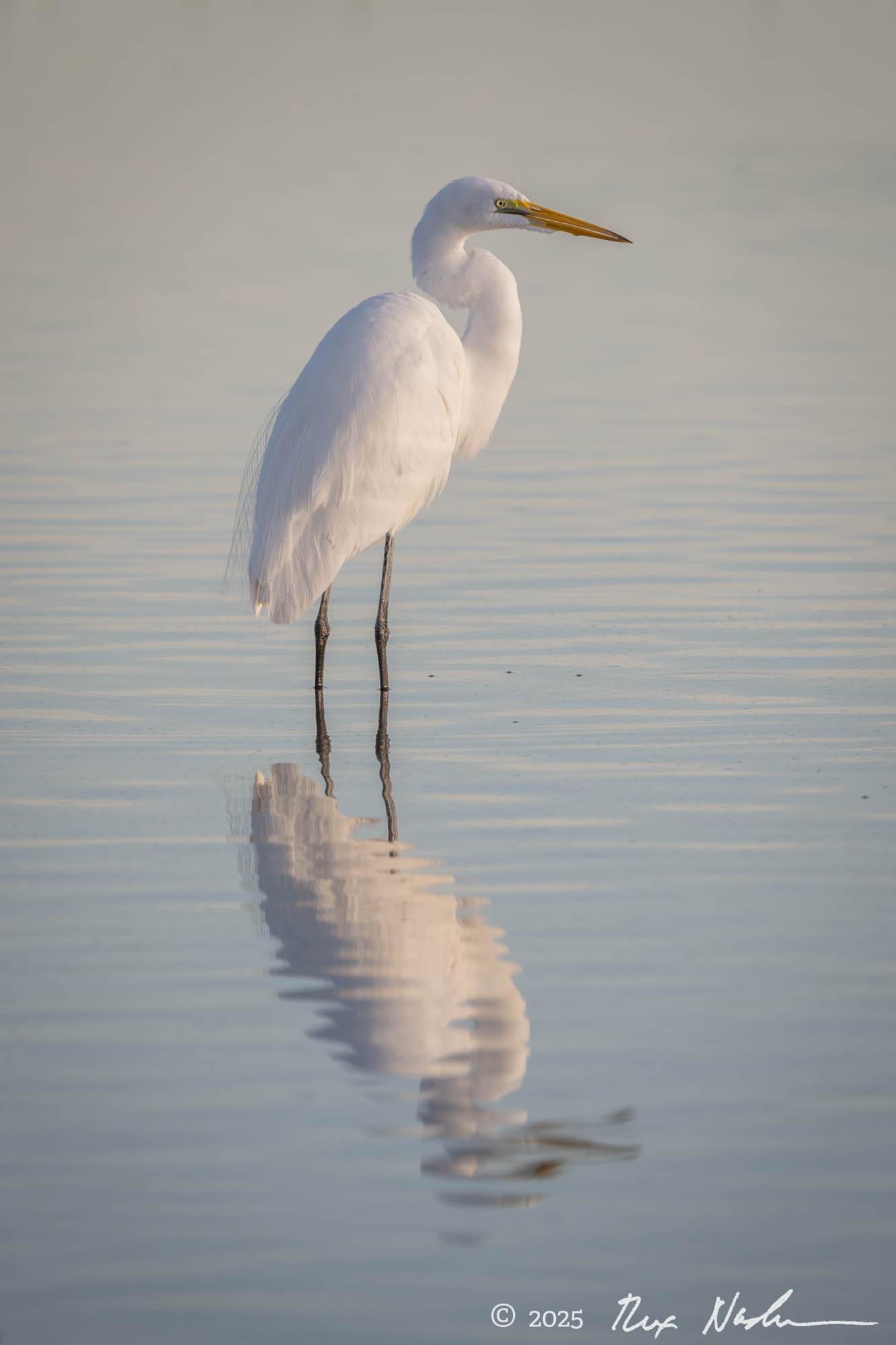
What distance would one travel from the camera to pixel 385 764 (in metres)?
6.73

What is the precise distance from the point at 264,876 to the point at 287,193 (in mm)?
22124

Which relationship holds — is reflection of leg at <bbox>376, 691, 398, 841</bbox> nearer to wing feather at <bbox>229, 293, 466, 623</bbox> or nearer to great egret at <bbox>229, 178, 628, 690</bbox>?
great egret at <bbox>229, 178, 628, 690</bbox>

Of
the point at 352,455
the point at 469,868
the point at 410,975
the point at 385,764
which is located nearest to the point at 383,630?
the point at 352,455

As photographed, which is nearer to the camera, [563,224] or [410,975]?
[410,975]

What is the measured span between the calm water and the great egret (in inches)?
15.9

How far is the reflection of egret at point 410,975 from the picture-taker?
13.0ft

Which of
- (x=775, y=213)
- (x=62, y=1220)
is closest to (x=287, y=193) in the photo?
(x=775, y=213)

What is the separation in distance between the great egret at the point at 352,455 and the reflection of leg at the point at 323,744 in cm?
22

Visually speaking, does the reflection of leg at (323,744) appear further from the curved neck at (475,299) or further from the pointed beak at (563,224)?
the pointed beak at (563,224)

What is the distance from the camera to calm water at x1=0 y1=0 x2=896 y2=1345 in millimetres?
3619
